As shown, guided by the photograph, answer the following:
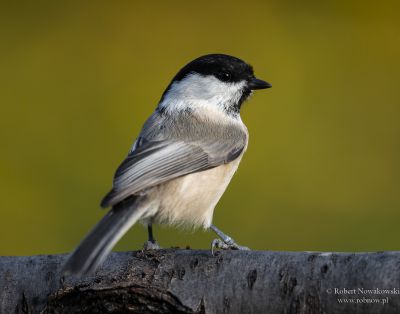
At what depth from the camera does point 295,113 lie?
3.16 metres

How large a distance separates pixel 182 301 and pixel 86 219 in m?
1.12

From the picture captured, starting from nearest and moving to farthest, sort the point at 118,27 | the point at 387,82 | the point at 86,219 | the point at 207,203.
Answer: the point at 207,203
the point at 86,219
the point at 387,82
the point at 118,27

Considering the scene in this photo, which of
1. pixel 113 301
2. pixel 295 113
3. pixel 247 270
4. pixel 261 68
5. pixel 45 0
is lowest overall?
pixel 113 301

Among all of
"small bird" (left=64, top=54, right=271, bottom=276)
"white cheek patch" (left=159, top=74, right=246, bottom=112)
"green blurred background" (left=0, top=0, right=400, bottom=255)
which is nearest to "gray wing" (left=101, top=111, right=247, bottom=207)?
"small bird" (left=64, top=54, right=271, bottom=276)

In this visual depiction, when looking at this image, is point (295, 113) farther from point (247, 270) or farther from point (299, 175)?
point (247, 270)

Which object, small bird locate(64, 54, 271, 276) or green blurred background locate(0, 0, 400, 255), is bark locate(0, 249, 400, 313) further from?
green blurred background locate(0, 0, 400, 255)

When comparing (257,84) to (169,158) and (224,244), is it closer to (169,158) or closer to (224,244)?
(169,158)

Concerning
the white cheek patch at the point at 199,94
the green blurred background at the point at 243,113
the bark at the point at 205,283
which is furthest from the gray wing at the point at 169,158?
the green blurred background at the point at 243,113

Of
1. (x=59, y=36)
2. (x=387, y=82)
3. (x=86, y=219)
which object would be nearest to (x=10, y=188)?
(x=86, y=219)

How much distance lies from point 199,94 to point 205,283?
3.76 feet

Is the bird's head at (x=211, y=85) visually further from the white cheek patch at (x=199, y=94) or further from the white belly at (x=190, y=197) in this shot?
the white belly at (x=190, y=197)

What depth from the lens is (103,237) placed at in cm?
191

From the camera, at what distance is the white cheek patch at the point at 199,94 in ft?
9.05

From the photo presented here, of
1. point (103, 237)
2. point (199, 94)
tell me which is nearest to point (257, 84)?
point (199, 94)
